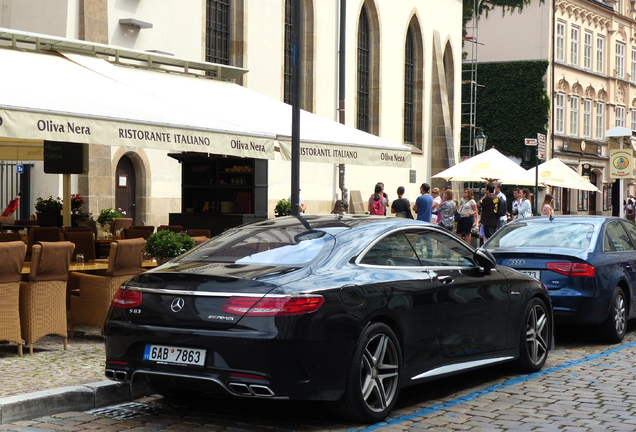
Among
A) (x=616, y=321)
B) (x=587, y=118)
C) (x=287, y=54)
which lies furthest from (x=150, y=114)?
(x=587, y=118)

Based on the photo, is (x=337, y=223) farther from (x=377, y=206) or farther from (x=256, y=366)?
(x=377, y=206)

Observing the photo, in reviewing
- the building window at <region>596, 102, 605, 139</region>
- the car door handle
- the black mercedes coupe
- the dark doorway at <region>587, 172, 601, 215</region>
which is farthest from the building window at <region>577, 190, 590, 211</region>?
the car door handle

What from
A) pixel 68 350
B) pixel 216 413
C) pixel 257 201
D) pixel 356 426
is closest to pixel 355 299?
pixel 356 426

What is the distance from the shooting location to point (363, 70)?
39.2 m

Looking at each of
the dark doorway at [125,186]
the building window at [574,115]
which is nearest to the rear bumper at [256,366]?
the dark doorway at [125,186]

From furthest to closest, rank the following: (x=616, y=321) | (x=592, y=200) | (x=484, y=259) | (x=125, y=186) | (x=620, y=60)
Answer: (x=620, y=60) < (x=592, y=200) < (x=125, y=186) < (x=616, y=321) < (x=484, y=259)

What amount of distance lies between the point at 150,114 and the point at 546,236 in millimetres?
4930

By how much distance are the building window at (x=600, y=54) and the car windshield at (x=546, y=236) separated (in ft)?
167

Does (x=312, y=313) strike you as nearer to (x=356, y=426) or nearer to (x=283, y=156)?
(x=356, y=426)

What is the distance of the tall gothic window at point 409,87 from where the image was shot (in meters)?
42.7

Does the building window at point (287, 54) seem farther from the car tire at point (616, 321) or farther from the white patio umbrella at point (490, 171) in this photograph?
the car tire at point (616, 321)

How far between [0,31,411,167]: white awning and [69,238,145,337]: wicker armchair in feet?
Result: 4.07

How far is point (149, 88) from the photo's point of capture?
45.4 ft

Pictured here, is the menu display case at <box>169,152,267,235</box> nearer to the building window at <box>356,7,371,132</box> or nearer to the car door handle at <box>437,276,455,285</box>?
the car door handle at <box>437,276,455,285</box>
